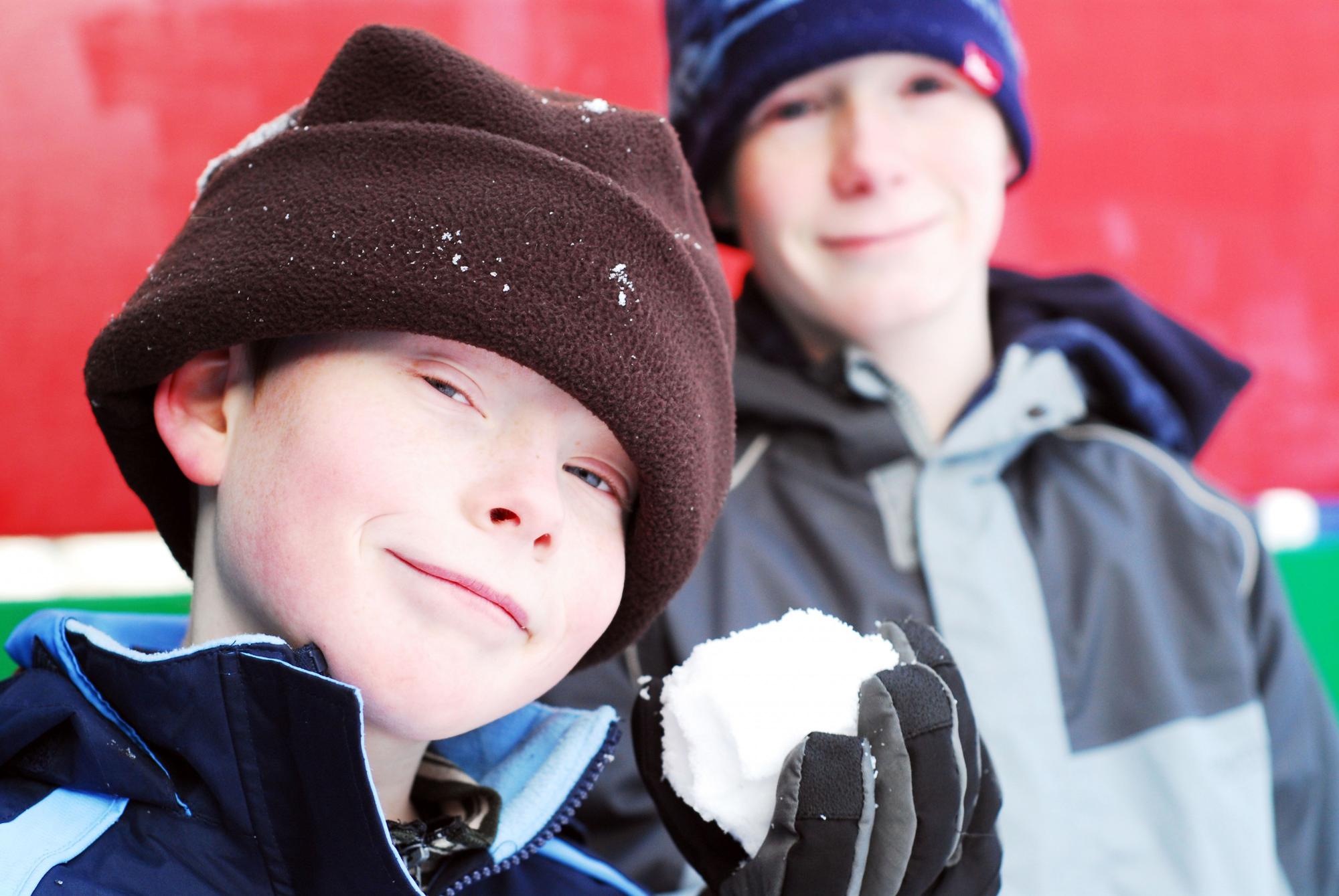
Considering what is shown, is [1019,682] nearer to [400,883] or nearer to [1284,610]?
[1284,610]

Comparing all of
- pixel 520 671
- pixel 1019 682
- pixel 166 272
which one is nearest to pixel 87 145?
pixel 166 272

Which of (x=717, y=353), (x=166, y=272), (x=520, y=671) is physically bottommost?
(x=520, y=671)

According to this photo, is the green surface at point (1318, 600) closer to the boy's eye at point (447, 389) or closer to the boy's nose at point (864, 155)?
the boy's nose at point (864, 155)

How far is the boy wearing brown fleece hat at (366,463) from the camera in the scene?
2.38 feet

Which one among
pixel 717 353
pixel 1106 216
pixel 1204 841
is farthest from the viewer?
pixel 1106 216

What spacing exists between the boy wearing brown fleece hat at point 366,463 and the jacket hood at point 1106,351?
0.56 metres

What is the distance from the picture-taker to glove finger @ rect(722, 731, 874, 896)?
774mm

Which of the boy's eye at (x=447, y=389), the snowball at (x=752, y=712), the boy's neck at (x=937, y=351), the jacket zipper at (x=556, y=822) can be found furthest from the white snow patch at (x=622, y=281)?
the boy's neck at (x=937, y=351)

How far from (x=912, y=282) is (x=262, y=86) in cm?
88

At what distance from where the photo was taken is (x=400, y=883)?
2.44 ft

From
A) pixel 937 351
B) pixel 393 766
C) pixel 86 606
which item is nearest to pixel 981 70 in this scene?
pixel 937 351

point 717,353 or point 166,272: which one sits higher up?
point 166,272

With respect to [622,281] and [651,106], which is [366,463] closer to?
[622,281]

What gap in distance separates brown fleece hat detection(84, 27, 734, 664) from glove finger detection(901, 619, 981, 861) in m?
0.19
